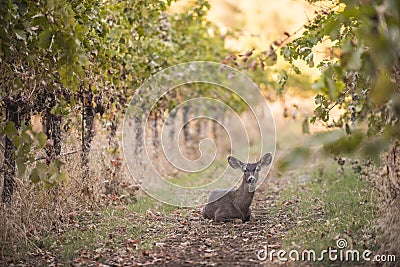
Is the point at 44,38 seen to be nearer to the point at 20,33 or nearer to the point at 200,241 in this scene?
the point at 20,33

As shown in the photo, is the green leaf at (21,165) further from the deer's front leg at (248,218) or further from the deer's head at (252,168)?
the deer's front leg at (248,218)

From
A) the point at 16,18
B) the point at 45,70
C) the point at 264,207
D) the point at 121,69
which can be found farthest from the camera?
the point at 121,69

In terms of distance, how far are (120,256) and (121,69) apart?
437 centimetres

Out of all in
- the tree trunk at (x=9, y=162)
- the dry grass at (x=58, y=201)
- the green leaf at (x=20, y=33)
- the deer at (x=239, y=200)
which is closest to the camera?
the green leaf at (x=20, y=33)

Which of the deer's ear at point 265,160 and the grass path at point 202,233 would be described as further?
the deer's ear at point 265,160

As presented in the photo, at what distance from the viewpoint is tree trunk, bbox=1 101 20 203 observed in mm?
6777

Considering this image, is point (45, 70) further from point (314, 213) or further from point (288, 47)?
point (314, 213)

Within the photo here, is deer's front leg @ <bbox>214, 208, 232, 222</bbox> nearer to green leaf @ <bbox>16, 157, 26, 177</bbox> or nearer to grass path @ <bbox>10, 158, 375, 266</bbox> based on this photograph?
grass path @ <bbox>10, 158, 375, 266</bbox>

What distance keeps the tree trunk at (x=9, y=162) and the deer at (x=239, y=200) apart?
2.68m

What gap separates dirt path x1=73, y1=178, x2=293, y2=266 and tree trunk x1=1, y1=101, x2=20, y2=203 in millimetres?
1204

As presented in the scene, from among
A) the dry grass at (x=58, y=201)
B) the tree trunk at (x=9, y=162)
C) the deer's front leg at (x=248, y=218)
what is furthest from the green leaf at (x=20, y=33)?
the deer's front leg at (x=248, y=218)

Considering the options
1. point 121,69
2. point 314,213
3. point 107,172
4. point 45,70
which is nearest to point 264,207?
point 314,213

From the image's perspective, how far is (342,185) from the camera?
9.73m

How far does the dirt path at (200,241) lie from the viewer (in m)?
6.09
